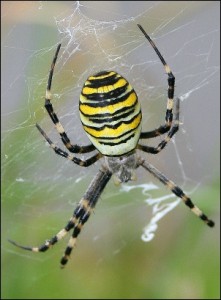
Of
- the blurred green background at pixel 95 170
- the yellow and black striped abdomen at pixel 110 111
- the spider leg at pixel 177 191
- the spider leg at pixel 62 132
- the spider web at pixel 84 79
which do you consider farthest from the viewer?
the spider leg at pixel 177 191

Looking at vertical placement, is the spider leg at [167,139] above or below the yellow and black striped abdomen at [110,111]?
below

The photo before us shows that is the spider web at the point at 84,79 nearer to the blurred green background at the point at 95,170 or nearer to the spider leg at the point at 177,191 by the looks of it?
the blurred green background at the point at 95,170

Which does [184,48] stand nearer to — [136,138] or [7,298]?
[136,138]

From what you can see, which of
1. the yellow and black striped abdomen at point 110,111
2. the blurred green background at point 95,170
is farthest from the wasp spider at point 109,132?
the blurred green background at point 95,170

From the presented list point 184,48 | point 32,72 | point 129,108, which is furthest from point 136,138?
point 184,48

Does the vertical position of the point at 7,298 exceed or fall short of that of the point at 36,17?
it falls short

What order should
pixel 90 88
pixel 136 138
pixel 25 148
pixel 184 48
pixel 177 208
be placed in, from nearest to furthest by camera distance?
pixel 90 88 < pixel 136 138 < pixel 25 148 < pixel 184 48 < pixel 177 208

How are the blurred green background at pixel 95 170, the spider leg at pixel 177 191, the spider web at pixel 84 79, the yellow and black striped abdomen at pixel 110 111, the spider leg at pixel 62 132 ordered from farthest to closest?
1. the spider leg at pixel 177 191
2. the blurred green background at pixel 95 170
3. the spider web at pixel 84 79
4. the spider leg at pixel 62 132
5. the yellow and black striped abdomen at pixel 110 111

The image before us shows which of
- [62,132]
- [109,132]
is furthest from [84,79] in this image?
[109,132]
